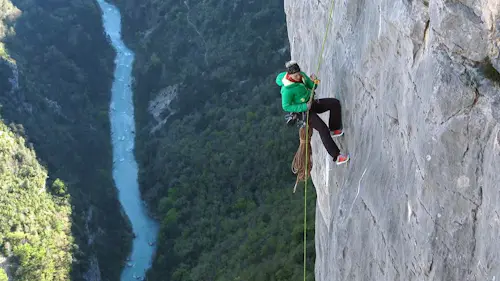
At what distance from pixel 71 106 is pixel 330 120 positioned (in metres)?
42.1

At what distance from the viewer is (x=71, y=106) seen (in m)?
48.2

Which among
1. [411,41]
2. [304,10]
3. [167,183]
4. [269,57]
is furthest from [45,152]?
[411,41]

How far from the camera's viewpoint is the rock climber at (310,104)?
29.7ft

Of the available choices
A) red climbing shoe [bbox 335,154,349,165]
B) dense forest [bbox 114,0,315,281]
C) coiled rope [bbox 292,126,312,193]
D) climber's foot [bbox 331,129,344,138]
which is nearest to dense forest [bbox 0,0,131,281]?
dense forest [bbox 114,0,315,281]

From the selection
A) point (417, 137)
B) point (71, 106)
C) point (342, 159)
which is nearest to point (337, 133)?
point (342, 159)

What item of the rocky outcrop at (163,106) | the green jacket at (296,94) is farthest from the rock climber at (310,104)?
the rocky outcrop at (163,106)

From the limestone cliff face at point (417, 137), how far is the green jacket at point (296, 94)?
558 millimetres

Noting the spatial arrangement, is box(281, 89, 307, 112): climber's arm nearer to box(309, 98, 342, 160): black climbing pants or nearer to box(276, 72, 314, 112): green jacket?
box(276, 72, 314, 112): green jacket

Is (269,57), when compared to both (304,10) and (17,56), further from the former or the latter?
(304,10)

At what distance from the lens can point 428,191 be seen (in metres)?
6.43

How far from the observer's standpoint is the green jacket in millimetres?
9078

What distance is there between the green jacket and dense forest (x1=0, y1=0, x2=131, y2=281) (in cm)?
2732

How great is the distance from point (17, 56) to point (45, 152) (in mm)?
11721

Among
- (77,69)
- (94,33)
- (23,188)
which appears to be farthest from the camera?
(94,33)
